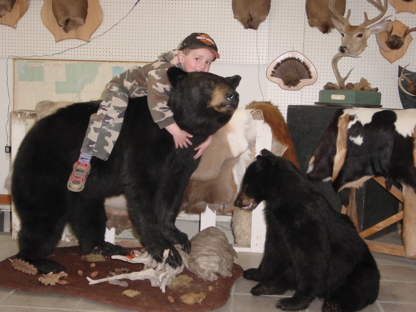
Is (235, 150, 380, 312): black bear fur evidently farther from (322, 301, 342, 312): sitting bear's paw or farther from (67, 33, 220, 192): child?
(67, 33, 220, 192): child

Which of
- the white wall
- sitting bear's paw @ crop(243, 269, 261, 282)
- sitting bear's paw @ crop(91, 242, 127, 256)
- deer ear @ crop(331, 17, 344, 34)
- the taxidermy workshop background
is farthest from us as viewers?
the white wall

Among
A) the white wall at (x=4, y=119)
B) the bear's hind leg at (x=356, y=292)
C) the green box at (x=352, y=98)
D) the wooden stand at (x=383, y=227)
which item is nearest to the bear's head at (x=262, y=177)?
the bear's hind leg at (x=356, y=292)

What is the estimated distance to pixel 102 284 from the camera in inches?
90.4

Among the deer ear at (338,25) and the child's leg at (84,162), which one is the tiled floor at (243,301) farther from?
the deer ear at (338,25)

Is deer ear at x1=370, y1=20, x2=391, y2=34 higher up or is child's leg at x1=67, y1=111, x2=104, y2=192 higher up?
deer ear at x1=370, y1=20, x2=391, y2=34

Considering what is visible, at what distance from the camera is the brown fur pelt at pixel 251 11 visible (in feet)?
12.4

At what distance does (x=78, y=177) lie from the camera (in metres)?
2.31

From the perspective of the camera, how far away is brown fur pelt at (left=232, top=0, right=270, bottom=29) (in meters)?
3.79

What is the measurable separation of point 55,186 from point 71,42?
228 centimetres

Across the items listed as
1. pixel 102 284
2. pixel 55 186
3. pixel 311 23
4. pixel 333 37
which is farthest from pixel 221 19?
pixel 102 284

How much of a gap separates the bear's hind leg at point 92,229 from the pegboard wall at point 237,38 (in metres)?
1.90

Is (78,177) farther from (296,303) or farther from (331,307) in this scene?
(331,307)

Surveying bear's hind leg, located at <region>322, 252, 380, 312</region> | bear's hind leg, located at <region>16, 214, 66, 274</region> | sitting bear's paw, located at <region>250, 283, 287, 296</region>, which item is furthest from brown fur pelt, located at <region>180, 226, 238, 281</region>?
bear's hind leg, located at <region>16, 214, 66, 274</region>

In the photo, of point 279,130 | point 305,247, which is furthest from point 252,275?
point 279,130
